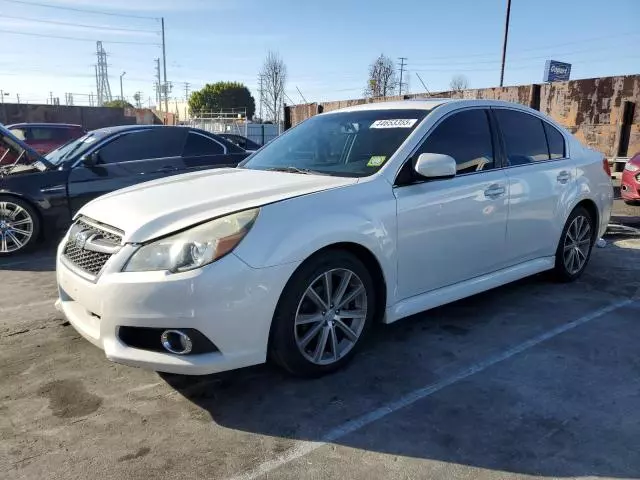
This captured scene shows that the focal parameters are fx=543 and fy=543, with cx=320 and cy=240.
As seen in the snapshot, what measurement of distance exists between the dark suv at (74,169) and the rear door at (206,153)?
0.05 feet

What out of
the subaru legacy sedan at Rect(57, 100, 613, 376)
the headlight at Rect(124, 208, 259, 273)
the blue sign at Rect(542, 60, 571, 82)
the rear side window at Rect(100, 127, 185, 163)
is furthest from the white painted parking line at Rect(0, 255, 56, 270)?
the blue sign at Rect(542, 60, 571, 82)

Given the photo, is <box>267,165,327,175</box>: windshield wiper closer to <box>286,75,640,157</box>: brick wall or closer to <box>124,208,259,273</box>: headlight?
<box>124,208,259,273</box>: headlight

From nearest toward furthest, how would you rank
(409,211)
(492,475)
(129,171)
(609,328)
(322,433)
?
1. (492,475)
2. (322,433)
3. (409,211)
4. (609,328)
5. (129,171)

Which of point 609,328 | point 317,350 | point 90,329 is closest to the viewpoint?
point 90,329

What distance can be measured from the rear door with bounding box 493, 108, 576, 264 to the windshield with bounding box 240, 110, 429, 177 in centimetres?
96

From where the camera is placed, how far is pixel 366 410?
290 cm

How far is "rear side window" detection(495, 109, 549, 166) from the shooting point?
14.4 feet

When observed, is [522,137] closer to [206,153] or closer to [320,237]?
[320,237]

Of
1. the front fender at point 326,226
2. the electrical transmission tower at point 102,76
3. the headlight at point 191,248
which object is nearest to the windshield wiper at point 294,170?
the front fender at point 326,226

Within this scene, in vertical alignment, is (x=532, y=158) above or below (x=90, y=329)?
above

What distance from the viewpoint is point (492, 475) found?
2.38m

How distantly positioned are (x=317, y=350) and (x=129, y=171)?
4.91 metres

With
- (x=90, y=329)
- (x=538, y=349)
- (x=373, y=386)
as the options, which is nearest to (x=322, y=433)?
(x=373, y=386)

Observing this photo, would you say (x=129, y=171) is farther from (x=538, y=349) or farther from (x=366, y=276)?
(x=538, y=349)
